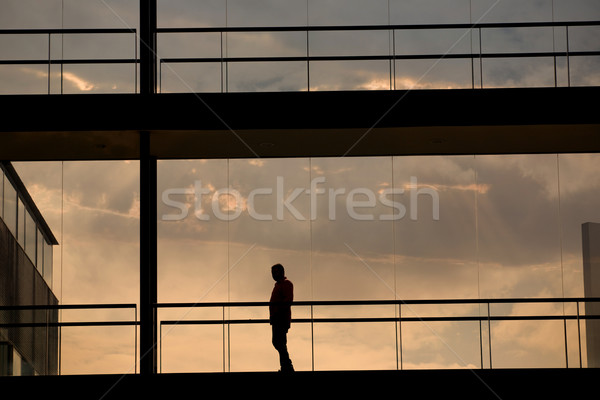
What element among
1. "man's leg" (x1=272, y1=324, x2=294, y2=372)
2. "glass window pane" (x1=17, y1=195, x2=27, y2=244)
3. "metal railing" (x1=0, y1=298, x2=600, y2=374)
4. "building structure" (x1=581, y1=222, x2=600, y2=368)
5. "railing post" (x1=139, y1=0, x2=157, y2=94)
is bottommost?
"man's leg" (x1=272, y1=324, x2=294, y2=372)

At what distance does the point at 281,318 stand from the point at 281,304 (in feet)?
0.70

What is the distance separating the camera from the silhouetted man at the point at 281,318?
12656 mm

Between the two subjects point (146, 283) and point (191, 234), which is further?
point (191, 234)

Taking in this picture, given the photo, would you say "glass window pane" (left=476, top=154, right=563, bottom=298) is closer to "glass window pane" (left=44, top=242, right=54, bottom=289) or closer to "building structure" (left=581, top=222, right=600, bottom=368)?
"building structure" (left=581, top=222, right=600, bottom=368)

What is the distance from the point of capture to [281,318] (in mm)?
12648

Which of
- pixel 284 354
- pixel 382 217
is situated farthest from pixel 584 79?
pixel 284 354

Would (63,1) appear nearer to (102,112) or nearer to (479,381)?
(102,112)

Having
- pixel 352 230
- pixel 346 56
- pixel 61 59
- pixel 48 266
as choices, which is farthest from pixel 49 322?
pixel 346 56

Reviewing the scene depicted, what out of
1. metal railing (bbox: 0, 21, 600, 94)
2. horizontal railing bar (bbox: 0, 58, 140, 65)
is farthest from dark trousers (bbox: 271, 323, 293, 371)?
horizontal railing bar (bbox: 0, 58, 140, 65)

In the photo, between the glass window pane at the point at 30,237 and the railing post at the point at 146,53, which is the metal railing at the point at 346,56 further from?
the glass window pane at the point at 30,237

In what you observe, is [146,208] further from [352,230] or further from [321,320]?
[352,230]

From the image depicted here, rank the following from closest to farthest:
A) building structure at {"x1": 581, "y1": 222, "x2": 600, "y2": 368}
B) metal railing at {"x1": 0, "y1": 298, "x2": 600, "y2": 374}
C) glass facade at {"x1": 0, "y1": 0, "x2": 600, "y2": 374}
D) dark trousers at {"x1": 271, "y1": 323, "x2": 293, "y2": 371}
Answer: dark trousers at {"x1": 271, "y1": 323, "x2": 293, "y2": 371} < metal railing at {"x1": 0, "y1": 298, "x2": 600, "y2": 374} < building structure at {"x1": 581, "y1": 222, "x2": 600, "y2": 368} < glass facade at {"x1": 0, "y1": 0, "x2": 600, "y2": 374}

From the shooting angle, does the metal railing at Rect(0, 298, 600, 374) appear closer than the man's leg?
No

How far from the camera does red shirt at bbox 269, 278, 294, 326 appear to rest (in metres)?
12.7
